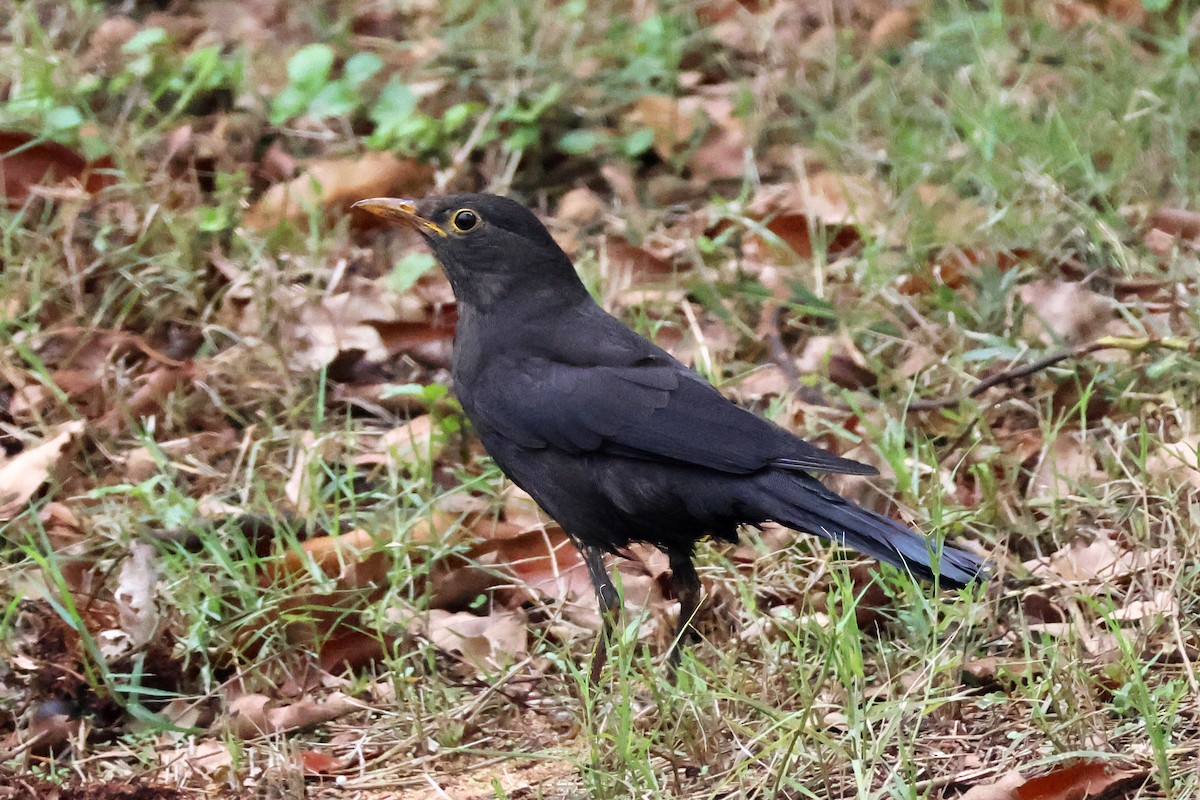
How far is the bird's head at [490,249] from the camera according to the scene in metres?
3.84

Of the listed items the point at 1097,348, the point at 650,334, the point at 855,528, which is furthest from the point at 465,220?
the point at 1097,348

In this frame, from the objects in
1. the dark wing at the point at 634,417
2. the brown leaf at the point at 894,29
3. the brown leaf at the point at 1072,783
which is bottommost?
the brown leaf at the point at 1072,783

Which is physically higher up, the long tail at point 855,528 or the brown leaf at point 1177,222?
the long tail at point 855,528

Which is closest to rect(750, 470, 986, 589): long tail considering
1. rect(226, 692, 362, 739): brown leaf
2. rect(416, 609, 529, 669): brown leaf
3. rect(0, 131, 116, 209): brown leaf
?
rect(416, 609, 529, 669): brown leaf

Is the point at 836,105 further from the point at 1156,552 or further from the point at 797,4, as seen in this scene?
the point at 1156,552

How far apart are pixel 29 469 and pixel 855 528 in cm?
243

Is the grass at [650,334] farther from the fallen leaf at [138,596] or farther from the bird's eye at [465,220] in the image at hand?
the bird's eye at [465,220]

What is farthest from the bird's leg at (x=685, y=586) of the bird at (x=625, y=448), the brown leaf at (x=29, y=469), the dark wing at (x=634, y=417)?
the brown leaf at (x=29, y=469)

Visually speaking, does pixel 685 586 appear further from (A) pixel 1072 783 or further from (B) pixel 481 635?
(A) pixel 1072 783

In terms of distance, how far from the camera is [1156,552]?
348cm

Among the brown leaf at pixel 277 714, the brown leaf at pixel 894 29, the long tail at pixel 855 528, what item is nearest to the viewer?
the long tail at pixel 855 528

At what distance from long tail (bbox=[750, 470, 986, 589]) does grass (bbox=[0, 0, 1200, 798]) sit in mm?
125

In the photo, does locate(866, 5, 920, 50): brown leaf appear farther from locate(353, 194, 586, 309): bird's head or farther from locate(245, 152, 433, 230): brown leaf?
locate(353, 194, 586, 309): bird's head

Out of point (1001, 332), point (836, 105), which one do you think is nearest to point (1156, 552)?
point (1001, 332)
